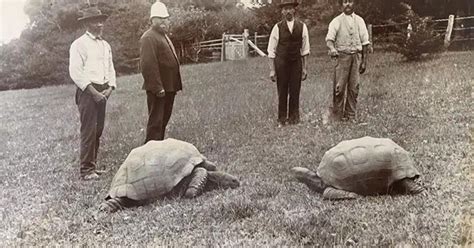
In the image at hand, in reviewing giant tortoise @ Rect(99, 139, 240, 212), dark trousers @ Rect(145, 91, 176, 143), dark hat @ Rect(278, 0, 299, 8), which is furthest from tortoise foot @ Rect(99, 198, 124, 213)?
dark hat @ Rect(278, 0, 299, 8)

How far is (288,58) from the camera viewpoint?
3.85 m

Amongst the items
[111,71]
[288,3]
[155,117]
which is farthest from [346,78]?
[111,71]

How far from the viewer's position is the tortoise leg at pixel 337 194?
2.52 meters

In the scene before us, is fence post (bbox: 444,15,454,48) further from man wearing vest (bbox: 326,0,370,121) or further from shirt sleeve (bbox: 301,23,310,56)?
shirt sleeve (bbox: 301,23,310,56)

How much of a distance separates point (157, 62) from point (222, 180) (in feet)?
2.94

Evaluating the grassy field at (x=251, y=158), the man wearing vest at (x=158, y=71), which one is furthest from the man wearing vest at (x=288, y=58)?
the man wearing vest at (x=158, y=71)

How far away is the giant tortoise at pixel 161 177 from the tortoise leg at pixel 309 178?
0.30 m

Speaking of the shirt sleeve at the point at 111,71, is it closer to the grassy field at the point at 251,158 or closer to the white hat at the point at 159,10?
the grassy field at the point at 251,158

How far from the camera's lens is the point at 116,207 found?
8.83 ft

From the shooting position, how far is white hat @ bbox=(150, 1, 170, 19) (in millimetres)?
3191

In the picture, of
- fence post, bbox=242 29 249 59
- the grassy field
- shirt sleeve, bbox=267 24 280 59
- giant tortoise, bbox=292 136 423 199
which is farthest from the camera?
fence post, bbox=242 29 249 59

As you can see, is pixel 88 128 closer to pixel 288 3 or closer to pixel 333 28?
pixel 288 3

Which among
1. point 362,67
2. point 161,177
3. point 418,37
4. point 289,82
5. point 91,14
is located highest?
point 91,14

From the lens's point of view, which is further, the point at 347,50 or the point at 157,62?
the point at 347,50
